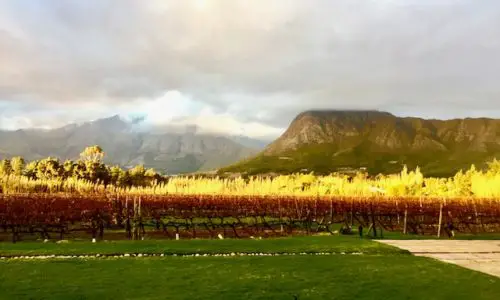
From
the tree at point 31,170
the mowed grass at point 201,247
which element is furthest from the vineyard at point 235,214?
the tree at point 31,170

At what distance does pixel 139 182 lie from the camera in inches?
2400

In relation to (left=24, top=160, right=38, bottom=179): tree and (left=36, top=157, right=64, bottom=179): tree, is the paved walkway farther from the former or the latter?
(left=24, top=160, right=38, bottom=179): tree

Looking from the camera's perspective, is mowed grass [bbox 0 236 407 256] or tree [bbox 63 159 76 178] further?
tree [bbox 63 159 76 178]

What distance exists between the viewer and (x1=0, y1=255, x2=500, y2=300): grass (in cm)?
1098

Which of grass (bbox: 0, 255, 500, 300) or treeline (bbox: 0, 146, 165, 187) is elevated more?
treeline (bbox: 0, 146, 165, 187)

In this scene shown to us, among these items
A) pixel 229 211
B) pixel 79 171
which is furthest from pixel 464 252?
pixel 79 171

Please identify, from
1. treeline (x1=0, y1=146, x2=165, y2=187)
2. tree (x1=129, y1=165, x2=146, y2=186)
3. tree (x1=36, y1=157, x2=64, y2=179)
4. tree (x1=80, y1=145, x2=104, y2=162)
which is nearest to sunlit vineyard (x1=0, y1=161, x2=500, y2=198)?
tree (x1=36, y1=157, x2=64, y2=179)

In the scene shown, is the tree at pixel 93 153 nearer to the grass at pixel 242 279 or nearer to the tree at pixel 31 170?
the tree at pixel 31 170

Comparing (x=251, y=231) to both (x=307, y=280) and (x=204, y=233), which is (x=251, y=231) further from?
(x=307, y=280)

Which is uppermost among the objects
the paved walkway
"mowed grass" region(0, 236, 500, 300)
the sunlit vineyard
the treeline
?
the treeline

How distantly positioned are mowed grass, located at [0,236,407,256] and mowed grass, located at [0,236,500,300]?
4.0 inches

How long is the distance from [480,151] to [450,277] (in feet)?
615

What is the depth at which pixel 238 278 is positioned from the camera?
40.7ft

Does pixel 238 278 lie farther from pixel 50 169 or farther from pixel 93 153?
pixel 93 153
